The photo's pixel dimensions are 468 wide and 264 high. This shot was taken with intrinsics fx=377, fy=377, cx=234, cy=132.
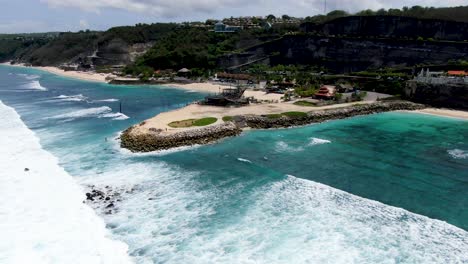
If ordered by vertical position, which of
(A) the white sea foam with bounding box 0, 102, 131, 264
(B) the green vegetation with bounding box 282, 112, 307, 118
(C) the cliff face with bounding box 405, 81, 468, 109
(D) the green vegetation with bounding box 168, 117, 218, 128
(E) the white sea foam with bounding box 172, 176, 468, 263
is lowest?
(A) the white sea foam with bounding box 0, 102, 131, 264

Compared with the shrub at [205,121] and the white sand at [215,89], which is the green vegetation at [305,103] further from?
the shrub at [205,121]

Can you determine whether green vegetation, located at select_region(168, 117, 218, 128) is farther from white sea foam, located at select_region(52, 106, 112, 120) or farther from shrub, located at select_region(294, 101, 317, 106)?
white sea foam, located at select_region(52, 106, 112, 120)

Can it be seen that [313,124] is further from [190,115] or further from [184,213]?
[184,213]

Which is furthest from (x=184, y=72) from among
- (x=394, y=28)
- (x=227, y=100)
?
(x=394, y=28)

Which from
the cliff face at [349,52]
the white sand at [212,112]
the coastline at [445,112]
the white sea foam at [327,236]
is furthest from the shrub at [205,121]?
the cliff face at [349,52]

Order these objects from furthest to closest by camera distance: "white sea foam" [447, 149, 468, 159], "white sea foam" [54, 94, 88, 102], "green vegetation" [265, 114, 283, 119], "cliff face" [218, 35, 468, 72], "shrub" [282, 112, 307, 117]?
"cliff face" [218, 35, 468, 72]
"white sea foam" [54, 94, 88, 102]
"shrub" [282, 112, 307, 117]
"green vegetation" [265, 114, 283, 119]
"white sea foam" [447, 149, 468, 159]

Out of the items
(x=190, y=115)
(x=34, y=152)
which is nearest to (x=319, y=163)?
(x=190, y=115)

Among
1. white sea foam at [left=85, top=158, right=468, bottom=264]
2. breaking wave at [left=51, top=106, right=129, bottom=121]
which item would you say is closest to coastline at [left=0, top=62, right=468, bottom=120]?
breaking wave at [left=51, top=106, right=129, bottom=121]
